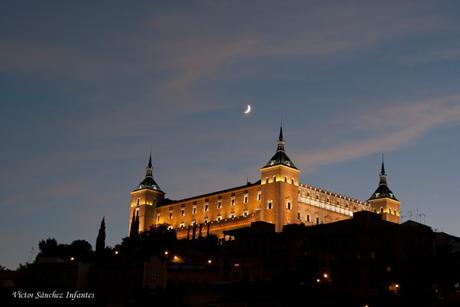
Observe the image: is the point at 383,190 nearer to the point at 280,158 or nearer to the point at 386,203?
the point at 386,203

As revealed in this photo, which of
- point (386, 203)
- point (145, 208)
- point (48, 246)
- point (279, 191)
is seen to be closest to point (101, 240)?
point (48, 246)

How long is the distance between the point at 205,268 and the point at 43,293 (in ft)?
76.4

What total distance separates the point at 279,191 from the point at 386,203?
139ft

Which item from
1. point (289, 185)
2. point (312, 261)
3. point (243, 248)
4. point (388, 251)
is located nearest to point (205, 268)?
point (243, 248)

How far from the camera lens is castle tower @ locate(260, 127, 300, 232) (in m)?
157

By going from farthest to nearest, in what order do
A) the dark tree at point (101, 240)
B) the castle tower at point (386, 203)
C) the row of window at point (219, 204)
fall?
the castle tower at point (386, 203)
the row of window at point (219, 204)
the dark tree at point (101, 240)

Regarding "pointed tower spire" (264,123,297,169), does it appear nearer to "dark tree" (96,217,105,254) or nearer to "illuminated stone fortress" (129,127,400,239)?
"illuminated stone fortress" (129,127,400,239)

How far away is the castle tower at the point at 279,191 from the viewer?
15725cm

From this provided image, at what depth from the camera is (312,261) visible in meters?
90.8

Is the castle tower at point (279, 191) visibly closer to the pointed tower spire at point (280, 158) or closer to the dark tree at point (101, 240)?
the pointed tower spire at point (280, 158)

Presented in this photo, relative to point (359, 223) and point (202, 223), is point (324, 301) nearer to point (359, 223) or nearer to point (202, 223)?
point (359, 223)

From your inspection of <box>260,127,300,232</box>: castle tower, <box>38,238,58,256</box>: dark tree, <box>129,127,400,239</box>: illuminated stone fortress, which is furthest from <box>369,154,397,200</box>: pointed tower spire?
<box>38,238,58,256</box>: dark tree

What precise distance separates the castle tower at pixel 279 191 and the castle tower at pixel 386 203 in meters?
32.7

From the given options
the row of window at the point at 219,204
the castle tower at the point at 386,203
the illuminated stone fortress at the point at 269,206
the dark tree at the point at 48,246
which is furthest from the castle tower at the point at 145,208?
the castle tower at the point at 386,203
